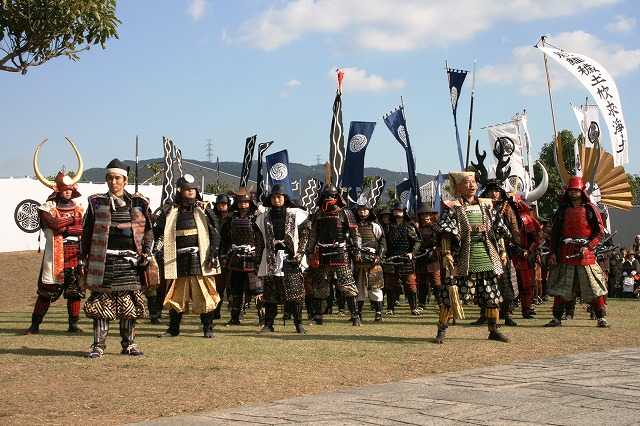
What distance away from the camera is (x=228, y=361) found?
25.9ft

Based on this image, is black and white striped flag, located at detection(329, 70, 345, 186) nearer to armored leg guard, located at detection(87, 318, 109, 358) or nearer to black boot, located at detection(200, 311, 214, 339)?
black boot, located at detection(200, 311, 214, 339)

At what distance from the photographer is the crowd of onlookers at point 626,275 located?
19906 mm

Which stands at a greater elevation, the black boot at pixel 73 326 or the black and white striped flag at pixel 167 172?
the black and white striped flag at pixel 167 172

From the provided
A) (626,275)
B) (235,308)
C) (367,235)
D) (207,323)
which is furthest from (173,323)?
(626,275)

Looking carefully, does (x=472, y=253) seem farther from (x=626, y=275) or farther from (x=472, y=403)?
(x=626, y=275)

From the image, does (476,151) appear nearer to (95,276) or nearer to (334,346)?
(334,346)

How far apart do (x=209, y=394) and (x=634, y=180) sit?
50.4m

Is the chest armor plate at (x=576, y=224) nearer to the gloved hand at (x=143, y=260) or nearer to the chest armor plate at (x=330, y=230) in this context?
the chest armor plate at (x=330, y=230)

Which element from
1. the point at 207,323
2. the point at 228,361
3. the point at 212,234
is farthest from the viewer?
the point at 207,323

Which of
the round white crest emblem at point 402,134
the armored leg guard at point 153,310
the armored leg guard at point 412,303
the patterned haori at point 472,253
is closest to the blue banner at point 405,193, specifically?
the round white crest emblem at point 402,134

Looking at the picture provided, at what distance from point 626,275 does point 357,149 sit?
8497 millimetres

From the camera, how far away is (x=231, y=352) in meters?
8.62

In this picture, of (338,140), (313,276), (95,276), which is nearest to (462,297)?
(313,276)

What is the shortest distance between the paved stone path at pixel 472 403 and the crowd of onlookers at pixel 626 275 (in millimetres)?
13823
